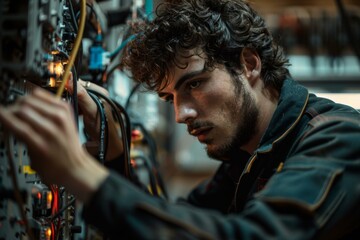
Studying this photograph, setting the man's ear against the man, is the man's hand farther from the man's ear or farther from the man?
the man's ear

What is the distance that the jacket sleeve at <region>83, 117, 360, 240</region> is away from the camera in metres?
0.88

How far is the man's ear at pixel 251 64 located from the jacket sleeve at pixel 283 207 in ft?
1.68

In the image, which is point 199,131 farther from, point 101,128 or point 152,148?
point 152,148

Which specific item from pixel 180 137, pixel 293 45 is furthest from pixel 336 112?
pixel 180 137

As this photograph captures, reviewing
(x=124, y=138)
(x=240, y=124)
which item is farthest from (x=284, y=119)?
(x=124, y=138)

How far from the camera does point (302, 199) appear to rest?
100 cm

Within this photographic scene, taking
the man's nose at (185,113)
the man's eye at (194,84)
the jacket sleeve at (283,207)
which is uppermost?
the man's eye at (194,84)

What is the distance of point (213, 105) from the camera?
159 cm

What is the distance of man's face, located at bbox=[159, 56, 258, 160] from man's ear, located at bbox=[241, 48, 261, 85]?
7 cm

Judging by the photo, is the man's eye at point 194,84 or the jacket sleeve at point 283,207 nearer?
the jacket sleeve at point 283,207

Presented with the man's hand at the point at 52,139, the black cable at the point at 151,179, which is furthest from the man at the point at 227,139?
the black cable at the point at 151,179

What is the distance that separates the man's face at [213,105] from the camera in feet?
Result: 5.17

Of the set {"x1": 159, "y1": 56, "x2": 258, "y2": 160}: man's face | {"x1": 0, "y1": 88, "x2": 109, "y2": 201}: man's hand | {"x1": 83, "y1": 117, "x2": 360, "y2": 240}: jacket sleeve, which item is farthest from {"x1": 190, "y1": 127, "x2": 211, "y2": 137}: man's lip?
{"x1": 0, "y1": 88, "x2": 109, "y2": 201}: man's hand

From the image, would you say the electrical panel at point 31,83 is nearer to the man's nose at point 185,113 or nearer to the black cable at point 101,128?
the black cable at point 101,128
